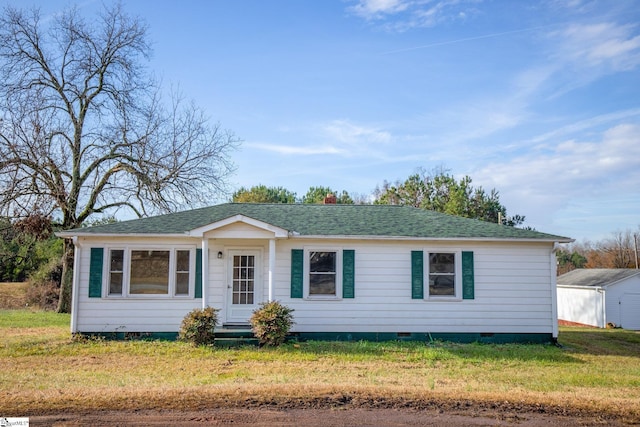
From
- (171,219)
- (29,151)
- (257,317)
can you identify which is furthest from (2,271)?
(257,317)

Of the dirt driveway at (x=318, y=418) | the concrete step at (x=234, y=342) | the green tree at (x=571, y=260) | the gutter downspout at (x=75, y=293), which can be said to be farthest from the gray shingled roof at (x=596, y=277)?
the gutter downspout at (x=75, y=293)

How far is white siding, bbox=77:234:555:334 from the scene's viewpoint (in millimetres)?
13180

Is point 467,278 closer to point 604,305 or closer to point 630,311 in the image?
point 604,305

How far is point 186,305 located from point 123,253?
2.17 meters

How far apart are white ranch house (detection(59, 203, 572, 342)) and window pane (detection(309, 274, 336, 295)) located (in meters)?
0.03

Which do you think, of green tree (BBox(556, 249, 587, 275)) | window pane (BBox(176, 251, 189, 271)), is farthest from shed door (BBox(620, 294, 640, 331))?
window pane (BBox(176, 251, 189, 271))

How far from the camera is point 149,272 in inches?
526

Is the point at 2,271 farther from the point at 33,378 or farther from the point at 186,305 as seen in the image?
the point at 33,378

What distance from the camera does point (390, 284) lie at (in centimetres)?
1342

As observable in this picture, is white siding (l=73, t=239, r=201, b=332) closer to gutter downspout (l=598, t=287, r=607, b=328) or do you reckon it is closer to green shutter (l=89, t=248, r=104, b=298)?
green shutter (l=89, t=248, r=104, b=298)

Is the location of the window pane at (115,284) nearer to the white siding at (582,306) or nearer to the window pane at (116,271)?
the window pane at (116,271)

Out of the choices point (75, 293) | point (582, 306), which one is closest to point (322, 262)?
point (75, 293)

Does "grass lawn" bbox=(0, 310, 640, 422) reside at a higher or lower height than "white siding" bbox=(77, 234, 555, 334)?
lower

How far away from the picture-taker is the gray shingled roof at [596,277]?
97.4 ft
